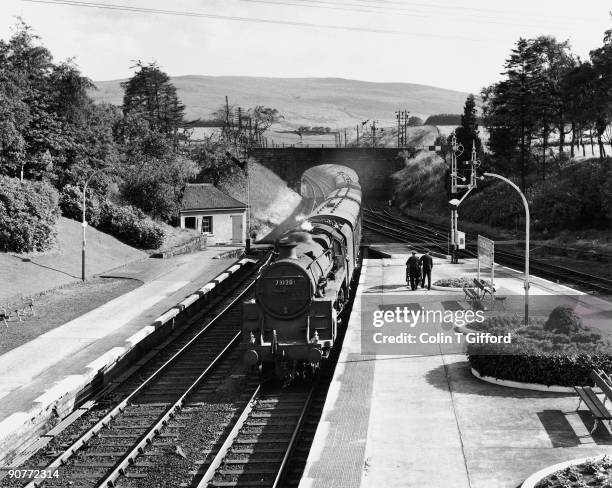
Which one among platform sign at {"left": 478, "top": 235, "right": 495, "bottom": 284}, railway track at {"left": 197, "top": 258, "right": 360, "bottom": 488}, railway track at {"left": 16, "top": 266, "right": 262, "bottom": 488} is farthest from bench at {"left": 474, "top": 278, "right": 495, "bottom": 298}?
railway track at {"left": 16, "top": 266, "right": 262, "bottom": 488}

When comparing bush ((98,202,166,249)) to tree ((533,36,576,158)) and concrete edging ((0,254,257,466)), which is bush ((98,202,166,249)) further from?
tree ((533,36,576,158))

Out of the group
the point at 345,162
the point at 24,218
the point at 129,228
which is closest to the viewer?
the point at 24,218

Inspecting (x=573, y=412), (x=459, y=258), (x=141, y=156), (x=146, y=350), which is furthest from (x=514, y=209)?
(x=573, y=412)

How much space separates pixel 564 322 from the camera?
53.8 feet

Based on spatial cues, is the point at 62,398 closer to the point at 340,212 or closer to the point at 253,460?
the point at 253,460

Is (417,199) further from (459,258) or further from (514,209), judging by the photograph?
(459,258)

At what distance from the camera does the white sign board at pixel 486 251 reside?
23770 mm

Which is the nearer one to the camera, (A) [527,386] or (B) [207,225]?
(A) [527,386]

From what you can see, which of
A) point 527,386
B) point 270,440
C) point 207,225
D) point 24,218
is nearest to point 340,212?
point 527,386

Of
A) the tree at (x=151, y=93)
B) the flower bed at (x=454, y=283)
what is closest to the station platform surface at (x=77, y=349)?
the flower bed at (x=454, y=283)

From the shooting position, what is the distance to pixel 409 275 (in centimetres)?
2717

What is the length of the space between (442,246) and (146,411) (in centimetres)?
2995

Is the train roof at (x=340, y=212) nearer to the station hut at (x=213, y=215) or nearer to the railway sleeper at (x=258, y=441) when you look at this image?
the railway sleeper at (x=258, y=441)

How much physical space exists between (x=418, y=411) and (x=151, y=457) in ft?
17.2
